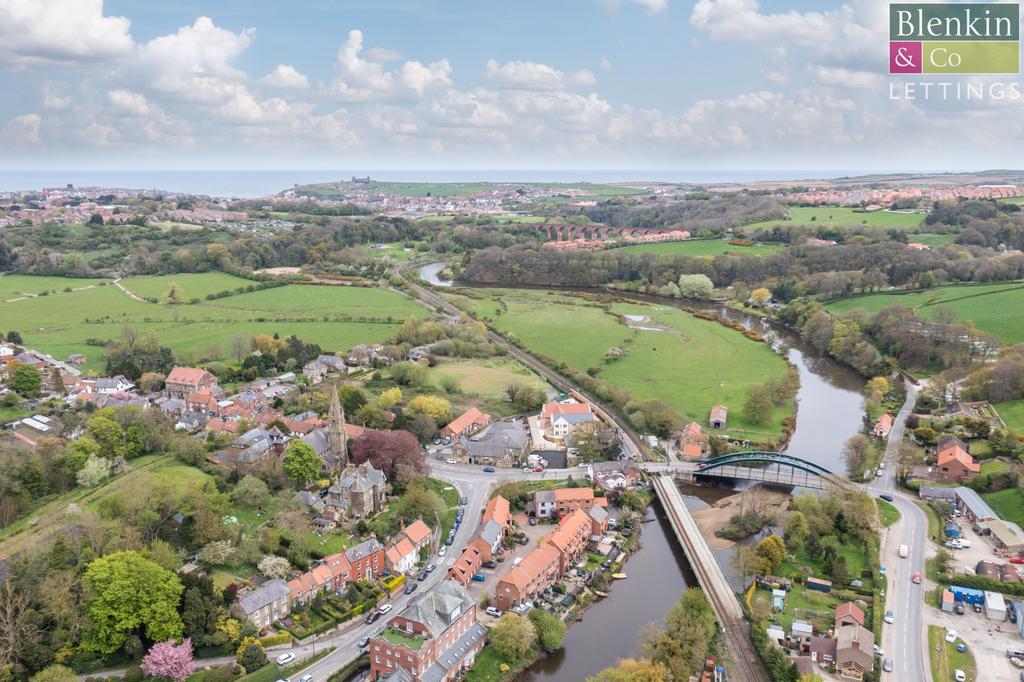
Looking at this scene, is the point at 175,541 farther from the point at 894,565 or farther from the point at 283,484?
the point at 894,565

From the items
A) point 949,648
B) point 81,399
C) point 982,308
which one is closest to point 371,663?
point 949,648

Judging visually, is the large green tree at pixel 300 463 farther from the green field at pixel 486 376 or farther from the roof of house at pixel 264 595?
the green field at pixel 486 376

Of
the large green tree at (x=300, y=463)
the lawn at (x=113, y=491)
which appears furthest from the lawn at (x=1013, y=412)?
the lawn at (x=113, y=491)

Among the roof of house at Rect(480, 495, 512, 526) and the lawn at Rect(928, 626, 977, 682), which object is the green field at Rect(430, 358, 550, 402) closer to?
the roof of house at Rect(480, 495, 512, 526)

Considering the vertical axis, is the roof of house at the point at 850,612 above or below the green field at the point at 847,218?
below

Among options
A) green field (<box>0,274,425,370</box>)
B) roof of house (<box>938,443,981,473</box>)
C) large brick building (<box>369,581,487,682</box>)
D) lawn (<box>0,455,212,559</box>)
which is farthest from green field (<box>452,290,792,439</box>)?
lawn (<box>0,455,212,559</box>)
